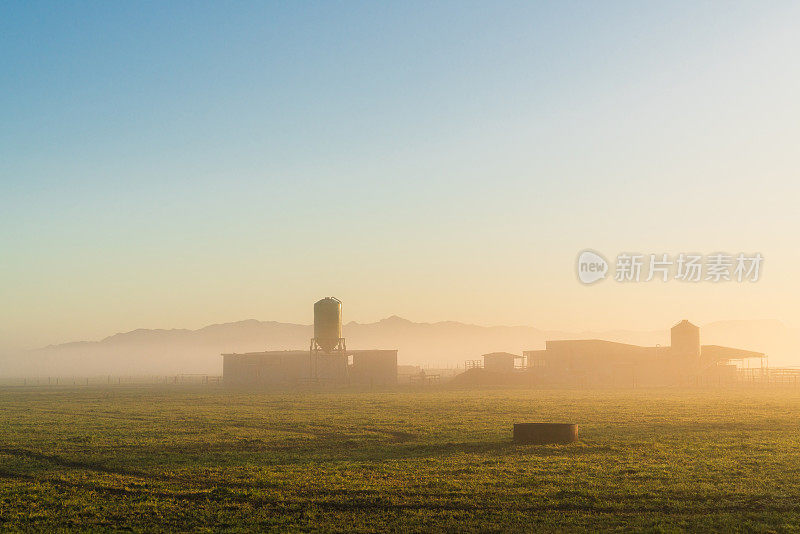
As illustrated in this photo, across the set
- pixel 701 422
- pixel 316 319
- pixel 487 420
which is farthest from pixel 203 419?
pixel 316 319

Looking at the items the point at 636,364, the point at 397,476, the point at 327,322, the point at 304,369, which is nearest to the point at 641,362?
the point at 636,364


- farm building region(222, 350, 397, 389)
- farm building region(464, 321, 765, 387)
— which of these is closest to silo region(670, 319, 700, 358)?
farm building region(464, 321, 765, 387)

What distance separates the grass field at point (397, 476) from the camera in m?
16.9

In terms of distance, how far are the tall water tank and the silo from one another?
51.7 metres

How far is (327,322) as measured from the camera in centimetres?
9138

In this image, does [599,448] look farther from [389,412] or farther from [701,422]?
[389,412]

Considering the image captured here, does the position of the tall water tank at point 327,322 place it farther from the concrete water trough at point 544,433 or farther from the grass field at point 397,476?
the concrete water trough at point 544,433

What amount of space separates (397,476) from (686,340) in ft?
317

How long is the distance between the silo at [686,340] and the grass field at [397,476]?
7104 cm

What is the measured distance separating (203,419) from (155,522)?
27521mm

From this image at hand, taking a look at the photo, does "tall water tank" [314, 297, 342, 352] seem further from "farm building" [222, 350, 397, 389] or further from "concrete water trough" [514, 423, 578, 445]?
"concrete water trough" [514, 423, 578, 445]

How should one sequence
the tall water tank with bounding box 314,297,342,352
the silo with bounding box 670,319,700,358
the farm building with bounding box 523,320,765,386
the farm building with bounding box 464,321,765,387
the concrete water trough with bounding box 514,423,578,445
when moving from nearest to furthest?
the concrete water trough with bounding box 514,423,578,445, the tall water tank with bounding box 314,297,342,352, the farm building with bounding box 464,321,765,387, the farm building with bounding box 523,320,765,386, the silo with bounding box 670,319,700,358

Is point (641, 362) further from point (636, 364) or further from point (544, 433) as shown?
point (544, 433)

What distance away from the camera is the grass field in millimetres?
16906
